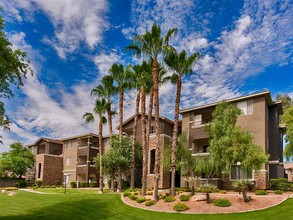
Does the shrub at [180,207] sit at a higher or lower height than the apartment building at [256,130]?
lower

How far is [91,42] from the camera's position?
26.4 meters

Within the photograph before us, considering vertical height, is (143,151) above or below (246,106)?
below

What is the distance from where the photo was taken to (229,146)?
25406 mm

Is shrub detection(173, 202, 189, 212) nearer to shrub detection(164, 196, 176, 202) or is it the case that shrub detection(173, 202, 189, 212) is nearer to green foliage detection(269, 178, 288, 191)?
shrub detection(164, 196, 176, 202)

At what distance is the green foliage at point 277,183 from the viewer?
2700 centimetres

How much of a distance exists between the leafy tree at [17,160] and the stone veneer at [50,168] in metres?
2.25

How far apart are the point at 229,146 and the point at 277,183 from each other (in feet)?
21.8

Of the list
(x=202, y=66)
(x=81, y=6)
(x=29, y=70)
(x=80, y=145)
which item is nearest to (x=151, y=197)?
(x=202, y=66)

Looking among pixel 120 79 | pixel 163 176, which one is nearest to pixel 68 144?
pixel 120 79

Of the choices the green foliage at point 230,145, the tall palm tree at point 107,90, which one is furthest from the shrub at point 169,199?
the tall palm tree at point 107,90

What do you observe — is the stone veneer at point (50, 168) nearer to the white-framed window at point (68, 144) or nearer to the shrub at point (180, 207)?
the white-framed window at point (68, 144)

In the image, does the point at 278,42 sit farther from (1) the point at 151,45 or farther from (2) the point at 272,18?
(1) the point at 151,45

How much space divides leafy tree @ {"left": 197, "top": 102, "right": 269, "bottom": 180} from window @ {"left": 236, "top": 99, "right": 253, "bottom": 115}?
2720 mm

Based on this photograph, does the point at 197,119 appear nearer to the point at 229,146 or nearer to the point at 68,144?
the point at 229,146
